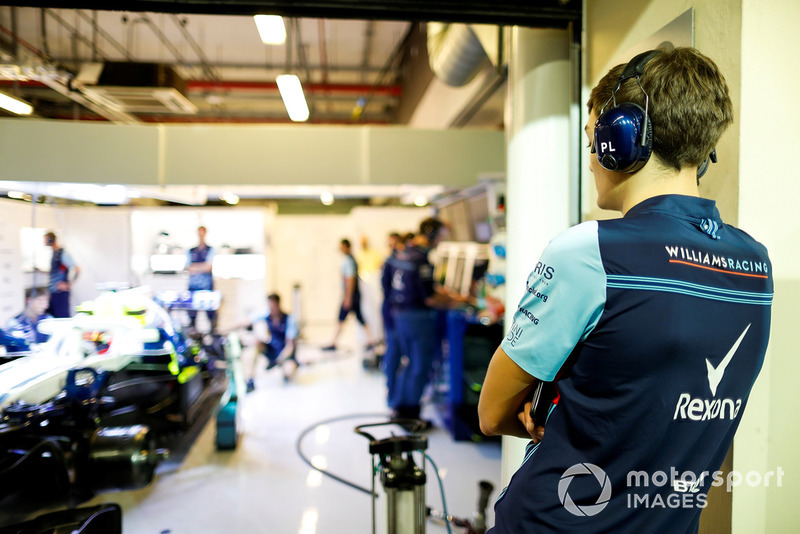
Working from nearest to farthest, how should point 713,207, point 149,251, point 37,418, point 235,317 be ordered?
point 713,207 → point 37,418 → point 149,251 → point 235,317

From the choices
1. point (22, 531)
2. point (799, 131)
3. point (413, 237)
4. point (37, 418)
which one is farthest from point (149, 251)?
point (413, 237)

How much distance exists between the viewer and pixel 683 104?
2.61 ft

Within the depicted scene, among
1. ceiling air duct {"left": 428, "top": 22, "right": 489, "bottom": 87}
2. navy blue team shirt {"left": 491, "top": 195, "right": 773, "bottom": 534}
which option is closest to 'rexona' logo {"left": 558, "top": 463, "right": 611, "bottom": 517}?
navy blue team shirt {"left": 491, "top": 195, "right": 773, "bottom": 534}

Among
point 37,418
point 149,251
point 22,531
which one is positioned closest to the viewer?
point 22,531

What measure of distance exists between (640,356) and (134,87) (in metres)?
4.10

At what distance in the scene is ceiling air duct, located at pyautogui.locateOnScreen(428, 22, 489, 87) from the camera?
10.0 ft

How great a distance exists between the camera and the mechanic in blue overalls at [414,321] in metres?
4.02

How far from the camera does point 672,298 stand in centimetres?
72

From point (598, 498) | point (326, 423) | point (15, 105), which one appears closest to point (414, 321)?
point (326, 423)

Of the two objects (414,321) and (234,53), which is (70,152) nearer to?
(414,321)

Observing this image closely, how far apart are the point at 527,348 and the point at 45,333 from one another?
1770 millimetres

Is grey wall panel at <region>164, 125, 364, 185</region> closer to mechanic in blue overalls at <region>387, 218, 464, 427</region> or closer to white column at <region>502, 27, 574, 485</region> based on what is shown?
mechanic in blue overalls at <region>387, 218, 464, 427</region>

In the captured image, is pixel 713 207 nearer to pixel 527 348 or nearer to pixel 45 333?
pixel 527 348

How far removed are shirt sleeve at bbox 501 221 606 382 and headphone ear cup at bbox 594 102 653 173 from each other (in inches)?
6.5
